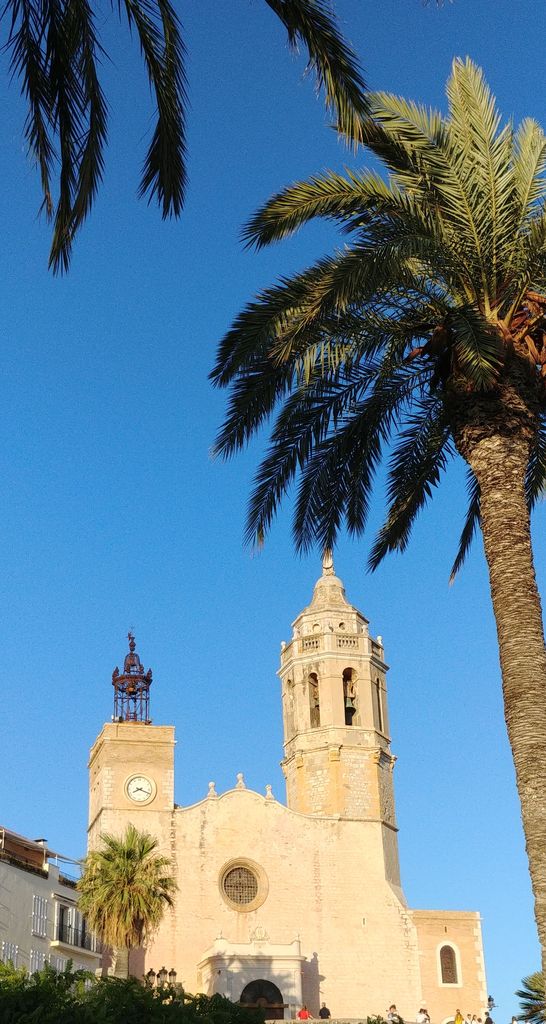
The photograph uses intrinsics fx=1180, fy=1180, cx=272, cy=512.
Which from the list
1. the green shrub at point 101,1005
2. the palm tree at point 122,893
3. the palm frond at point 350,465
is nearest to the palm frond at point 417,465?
the palm frond at point 350,465

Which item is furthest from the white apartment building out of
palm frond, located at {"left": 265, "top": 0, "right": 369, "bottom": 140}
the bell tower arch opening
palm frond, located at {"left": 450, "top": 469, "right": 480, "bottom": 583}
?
palm frond, located at {"left": 265, "top": 0, "right": 369, "bottom": 140}

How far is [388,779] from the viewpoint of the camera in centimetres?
4575

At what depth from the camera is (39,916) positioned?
38844mm

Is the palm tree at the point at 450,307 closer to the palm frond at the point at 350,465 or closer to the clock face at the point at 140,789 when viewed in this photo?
the palm frond at the point at 350,465

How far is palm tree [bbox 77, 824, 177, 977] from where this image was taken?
33.4m

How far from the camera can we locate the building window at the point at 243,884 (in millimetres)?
42062

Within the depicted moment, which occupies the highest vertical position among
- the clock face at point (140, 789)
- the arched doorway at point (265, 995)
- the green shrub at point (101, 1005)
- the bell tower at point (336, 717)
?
the bell tower at point (336, 717)

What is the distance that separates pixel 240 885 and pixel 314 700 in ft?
25.8

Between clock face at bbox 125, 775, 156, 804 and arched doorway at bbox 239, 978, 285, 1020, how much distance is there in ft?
24.4

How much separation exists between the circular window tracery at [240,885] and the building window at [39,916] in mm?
6557

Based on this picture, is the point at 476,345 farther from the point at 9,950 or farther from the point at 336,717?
the point at 336,717

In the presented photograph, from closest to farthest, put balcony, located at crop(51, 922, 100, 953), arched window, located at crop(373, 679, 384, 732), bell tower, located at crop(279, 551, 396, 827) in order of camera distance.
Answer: balcony, located at crop(51, 922, 100, 953) → bell tower, located at crop(279, 551, 396, 827) → arched window, located at crop(373, 679, 384, 732)

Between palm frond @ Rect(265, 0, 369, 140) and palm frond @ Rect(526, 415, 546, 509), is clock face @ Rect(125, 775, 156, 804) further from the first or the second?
palm frond @ Rect(265, 0, 369, 140)

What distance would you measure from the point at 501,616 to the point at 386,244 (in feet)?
12.9
